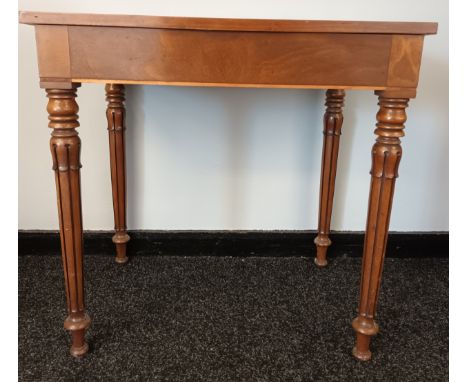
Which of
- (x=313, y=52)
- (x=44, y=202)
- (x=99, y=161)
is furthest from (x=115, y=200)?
(x=313, y=52)

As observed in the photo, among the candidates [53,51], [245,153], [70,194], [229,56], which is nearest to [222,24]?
[229,56]

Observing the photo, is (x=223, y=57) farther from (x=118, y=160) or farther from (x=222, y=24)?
(x=118, y=160)

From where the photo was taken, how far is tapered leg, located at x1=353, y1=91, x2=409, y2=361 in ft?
2.69

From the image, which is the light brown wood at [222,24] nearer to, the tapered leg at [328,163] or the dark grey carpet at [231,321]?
the tapered leg at [328,163]

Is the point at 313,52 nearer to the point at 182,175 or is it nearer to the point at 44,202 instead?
the point at 182,175

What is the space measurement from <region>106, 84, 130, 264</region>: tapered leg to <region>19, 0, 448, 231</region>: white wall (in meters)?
0.08

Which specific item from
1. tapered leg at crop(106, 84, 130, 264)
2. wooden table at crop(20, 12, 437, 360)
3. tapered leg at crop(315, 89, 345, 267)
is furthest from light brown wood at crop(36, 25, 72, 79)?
tapered leg at crop(315, 89, 345, 267)

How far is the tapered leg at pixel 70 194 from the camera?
31.7 inches

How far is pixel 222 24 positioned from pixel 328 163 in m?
0.65

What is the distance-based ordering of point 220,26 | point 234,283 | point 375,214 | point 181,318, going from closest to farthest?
1. point 220,26
2. point 375,214
3. point 181,318
4. point 234,283

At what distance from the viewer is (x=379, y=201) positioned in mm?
862

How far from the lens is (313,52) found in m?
0.78

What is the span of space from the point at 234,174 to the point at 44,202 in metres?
0.63

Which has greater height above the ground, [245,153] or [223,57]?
[223,57]
